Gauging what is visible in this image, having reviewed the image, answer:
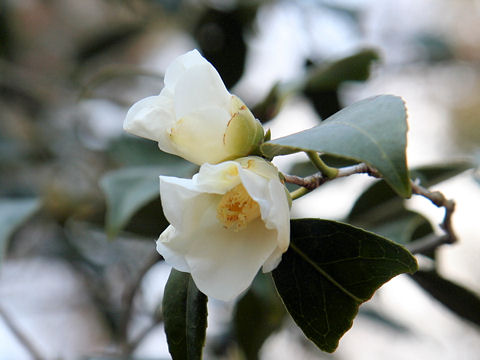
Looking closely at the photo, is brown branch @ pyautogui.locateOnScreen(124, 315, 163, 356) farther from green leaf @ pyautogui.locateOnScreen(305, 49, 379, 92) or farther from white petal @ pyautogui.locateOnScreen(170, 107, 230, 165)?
white petal @ pyautogui.locateOnScreen(170, 107, 230, 165)

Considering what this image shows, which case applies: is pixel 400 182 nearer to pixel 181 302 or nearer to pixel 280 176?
pixel 280 176

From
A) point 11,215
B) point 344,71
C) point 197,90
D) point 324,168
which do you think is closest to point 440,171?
point 344,71

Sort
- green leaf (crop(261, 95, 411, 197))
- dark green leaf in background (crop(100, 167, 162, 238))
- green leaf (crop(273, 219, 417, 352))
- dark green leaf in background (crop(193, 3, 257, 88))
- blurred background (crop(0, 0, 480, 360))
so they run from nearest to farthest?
1. green leaf (crop(261, 95, 411, 197))
2. green leaf (crop(273, 219, 417, 352))
3. dark green leaf in background (crop(100, 167, 162, 238))
4. blurred background (crop(0, 0, 480, 360))
5. dark green leaf in background (crop(193, 3, 257, 88))

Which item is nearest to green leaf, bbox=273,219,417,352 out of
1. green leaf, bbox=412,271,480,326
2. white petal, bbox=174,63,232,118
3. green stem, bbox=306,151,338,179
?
green stem, bbox=306,151,338,179

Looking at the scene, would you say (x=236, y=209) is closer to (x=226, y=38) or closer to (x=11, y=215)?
(x=11, y=215)

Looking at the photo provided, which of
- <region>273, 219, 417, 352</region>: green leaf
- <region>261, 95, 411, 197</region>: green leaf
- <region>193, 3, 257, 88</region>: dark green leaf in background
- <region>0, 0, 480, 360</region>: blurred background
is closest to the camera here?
<region>261, 95, 411, 197</region>: green leaf

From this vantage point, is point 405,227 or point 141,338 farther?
point 141,338

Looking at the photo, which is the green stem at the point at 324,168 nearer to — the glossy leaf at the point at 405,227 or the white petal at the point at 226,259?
the white petal at the point at 226,259
